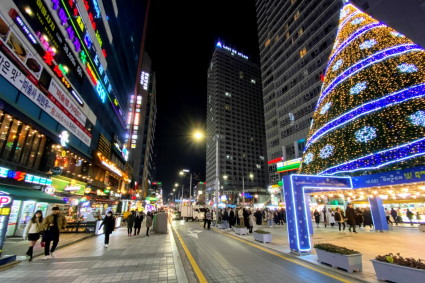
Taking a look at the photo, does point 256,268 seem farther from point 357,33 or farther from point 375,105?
point 357,33

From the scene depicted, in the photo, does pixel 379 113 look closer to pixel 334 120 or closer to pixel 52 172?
pixel 334 120

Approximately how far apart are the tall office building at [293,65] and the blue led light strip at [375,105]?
40060 millimetres

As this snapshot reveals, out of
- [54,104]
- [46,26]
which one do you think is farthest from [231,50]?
[54,104]

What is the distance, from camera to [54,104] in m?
16.7

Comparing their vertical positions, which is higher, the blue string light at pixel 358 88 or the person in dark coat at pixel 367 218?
the blue string light at pixel 358 88

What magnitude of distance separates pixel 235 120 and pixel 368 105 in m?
128

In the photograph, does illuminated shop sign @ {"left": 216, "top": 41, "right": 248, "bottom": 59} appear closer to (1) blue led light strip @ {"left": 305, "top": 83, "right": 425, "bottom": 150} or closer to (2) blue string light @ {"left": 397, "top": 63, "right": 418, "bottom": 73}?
(1) blue led light strip @ {"left": 305, "top": 83, "right": 425, "bottom": 150}

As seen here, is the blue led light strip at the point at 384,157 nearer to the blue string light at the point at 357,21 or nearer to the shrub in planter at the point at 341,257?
the shrub in planter at the point at 341,257

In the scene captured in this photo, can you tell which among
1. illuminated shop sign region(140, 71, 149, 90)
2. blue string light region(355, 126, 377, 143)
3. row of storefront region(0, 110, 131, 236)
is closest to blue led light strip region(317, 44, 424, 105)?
blue string light region(355, 126, 377, 143)

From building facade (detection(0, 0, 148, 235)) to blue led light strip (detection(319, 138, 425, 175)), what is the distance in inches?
734

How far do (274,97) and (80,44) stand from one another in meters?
63.3

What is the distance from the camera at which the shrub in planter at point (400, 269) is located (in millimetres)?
5090

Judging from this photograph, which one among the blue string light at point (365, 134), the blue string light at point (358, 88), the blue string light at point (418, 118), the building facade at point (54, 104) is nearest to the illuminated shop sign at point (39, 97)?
the building facade at point (54, 104)

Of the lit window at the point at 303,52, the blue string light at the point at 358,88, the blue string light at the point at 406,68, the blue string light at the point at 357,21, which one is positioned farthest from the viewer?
the lit window at the point at 303,52
